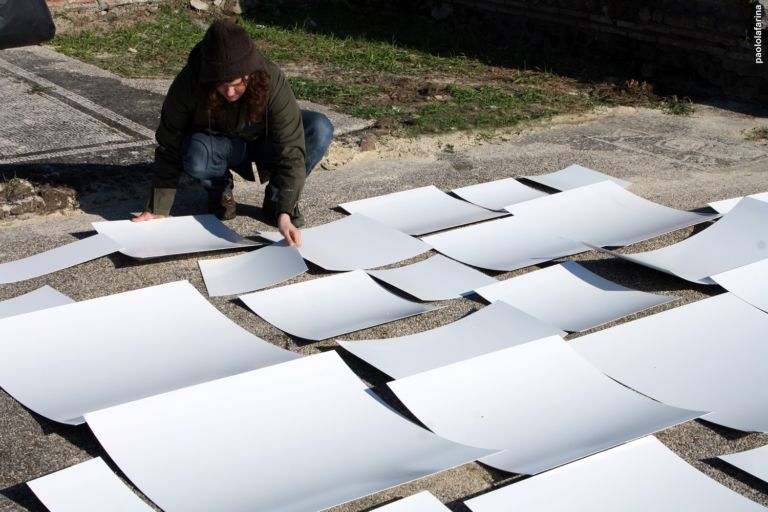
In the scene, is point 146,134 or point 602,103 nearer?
point 146,134

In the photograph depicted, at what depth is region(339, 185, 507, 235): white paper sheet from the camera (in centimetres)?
365

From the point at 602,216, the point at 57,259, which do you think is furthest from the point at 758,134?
the point at 57,259

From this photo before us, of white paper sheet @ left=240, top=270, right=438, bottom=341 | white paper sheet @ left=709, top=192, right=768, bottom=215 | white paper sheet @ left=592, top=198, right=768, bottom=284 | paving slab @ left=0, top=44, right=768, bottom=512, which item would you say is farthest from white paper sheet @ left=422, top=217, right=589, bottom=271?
white paper sheet @ left=709, top=192, right=768, bottom=215

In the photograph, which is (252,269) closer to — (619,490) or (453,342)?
(453,342)

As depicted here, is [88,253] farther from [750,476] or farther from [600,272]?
[750,476]

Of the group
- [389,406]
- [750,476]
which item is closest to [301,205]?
[389,406]

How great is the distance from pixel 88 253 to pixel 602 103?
3.37 metres

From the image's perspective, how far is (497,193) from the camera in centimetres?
399

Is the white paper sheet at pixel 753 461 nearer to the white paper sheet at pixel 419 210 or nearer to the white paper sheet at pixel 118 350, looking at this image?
the white paper sheet at pixel 118 350

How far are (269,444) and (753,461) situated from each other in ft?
3.60

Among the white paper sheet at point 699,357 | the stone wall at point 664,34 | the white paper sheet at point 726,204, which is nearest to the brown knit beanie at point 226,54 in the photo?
the white paper sheet at point 699,357

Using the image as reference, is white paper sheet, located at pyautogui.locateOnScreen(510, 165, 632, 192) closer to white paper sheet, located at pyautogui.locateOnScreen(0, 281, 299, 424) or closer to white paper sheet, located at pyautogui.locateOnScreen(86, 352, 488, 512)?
white paper sheet, located at pyautogui.locateOnScreen(0, 281, 299, 424)

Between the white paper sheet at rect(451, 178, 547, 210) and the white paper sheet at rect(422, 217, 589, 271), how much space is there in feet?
0.81

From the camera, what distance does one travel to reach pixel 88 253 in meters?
3.20
